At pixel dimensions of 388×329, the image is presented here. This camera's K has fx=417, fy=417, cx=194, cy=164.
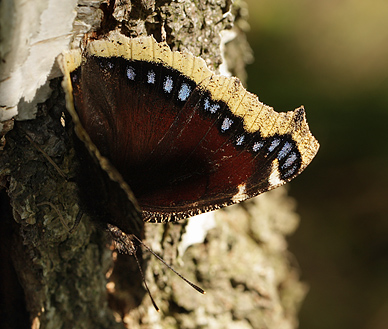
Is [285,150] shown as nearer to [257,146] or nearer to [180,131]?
[257,146]

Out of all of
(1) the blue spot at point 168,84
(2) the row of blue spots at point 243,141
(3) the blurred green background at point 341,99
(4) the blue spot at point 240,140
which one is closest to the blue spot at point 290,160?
(2) the row of blue spots at point 243,141

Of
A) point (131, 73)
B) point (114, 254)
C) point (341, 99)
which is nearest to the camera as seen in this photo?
point (131, 73)

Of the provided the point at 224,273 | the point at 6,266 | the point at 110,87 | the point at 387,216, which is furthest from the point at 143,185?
the point at 387,216

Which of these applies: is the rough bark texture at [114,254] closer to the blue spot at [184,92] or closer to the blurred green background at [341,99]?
the blue spot at [184,92]

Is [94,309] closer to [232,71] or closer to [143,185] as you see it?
[143,185]

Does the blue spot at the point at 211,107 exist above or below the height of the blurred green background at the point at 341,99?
above

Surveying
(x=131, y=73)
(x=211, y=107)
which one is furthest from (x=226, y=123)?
(x=131, y=73)

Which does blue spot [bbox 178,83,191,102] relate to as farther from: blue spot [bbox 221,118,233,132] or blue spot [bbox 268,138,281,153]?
blue spot [bbox 268,138,281,153]
